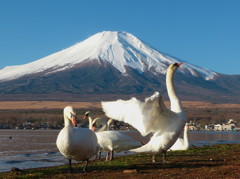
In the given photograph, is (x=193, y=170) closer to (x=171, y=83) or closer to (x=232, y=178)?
(x=232, y=178)

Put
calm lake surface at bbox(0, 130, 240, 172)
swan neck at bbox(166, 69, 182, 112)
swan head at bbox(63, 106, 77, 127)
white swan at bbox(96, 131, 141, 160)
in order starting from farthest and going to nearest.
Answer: calm lake surface at bbox(0, 130, 240, 172), white swan at bbox(96, 131, 141, 160), swan neck at bbox(166, 69, 182, 112), swan head at bbox(63, 106, 77, 127)

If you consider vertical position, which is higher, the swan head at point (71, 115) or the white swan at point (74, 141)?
the swan head at point (71, 115)

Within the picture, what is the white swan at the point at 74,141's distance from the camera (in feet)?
40.0

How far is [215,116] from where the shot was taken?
114938mm

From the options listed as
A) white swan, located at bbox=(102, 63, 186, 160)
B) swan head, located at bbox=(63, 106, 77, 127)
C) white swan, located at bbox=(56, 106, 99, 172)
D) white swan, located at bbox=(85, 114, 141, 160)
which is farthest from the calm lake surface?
white swan, located at bbox=(102, 63, 186, 160)

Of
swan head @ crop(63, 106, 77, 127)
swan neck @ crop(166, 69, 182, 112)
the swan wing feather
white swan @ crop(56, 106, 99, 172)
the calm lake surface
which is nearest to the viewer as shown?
white swan @ crop(56, 106, 99, 172)

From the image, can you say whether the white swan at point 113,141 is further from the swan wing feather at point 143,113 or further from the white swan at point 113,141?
the swan wing feather at point 143,113

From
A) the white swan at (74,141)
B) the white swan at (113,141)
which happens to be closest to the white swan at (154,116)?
the white swan at (74,141)

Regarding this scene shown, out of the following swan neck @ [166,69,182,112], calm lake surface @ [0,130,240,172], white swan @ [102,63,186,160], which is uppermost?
swan neck @ [166,69,182,112]

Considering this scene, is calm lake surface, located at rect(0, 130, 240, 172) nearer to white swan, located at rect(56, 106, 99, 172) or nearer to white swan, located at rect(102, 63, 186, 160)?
white swan, located at rect(56, 106, 99, 172)

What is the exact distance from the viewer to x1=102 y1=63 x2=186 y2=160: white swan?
12.7 m

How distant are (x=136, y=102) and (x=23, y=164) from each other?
32.9 feet

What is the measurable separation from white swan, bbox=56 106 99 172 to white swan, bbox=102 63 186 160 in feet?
3.79

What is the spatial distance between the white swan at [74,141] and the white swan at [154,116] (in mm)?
1154
